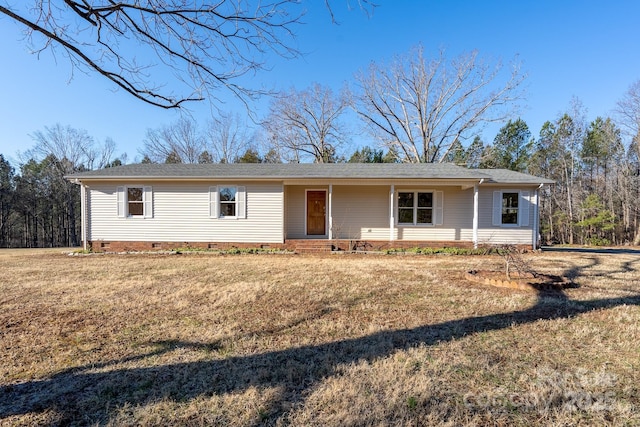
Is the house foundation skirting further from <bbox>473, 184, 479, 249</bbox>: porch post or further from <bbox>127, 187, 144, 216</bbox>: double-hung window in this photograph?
<bbox>127, 187, 144, 216</bbox>: double-hung window

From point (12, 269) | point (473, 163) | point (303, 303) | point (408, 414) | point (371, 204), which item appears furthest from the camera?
point (473, 163)

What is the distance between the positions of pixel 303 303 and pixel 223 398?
2.46m

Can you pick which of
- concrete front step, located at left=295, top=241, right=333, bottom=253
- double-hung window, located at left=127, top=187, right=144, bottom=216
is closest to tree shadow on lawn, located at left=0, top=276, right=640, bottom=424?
concrete front step, located at left=295, top=241, right=333, bottom=253

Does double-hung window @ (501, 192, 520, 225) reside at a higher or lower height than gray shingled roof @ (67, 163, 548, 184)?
lower

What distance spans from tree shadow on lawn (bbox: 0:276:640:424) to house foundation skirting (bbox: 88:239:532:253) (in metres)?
7.61

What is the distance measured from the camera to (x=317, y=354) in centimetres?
300

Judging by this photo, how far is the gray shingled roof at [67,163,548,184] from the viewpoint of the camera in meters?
10.8

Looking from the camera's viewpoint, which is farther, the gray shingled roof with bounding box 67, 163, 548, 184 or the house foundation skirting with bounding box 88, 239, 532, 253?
the house foundation skirting with bounding box 88, 239, 532, 253

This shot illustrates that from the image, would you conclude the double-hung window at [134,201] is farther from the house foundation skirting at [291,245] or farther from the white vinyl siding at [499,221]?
the white vinyl siding at [499,221]

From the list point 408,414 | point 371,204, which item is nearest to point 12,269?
point 408,414

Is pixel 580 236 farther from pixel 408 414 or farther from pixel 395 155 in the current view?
pixel 408 414

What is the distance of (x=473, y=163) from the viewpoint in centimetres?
2452

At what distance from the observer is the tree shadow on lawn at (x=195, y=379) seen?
2.18 m

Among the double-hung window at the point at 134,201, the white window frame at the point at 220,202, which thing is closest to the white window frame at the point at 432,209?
the white window frame at the point at 220,202
